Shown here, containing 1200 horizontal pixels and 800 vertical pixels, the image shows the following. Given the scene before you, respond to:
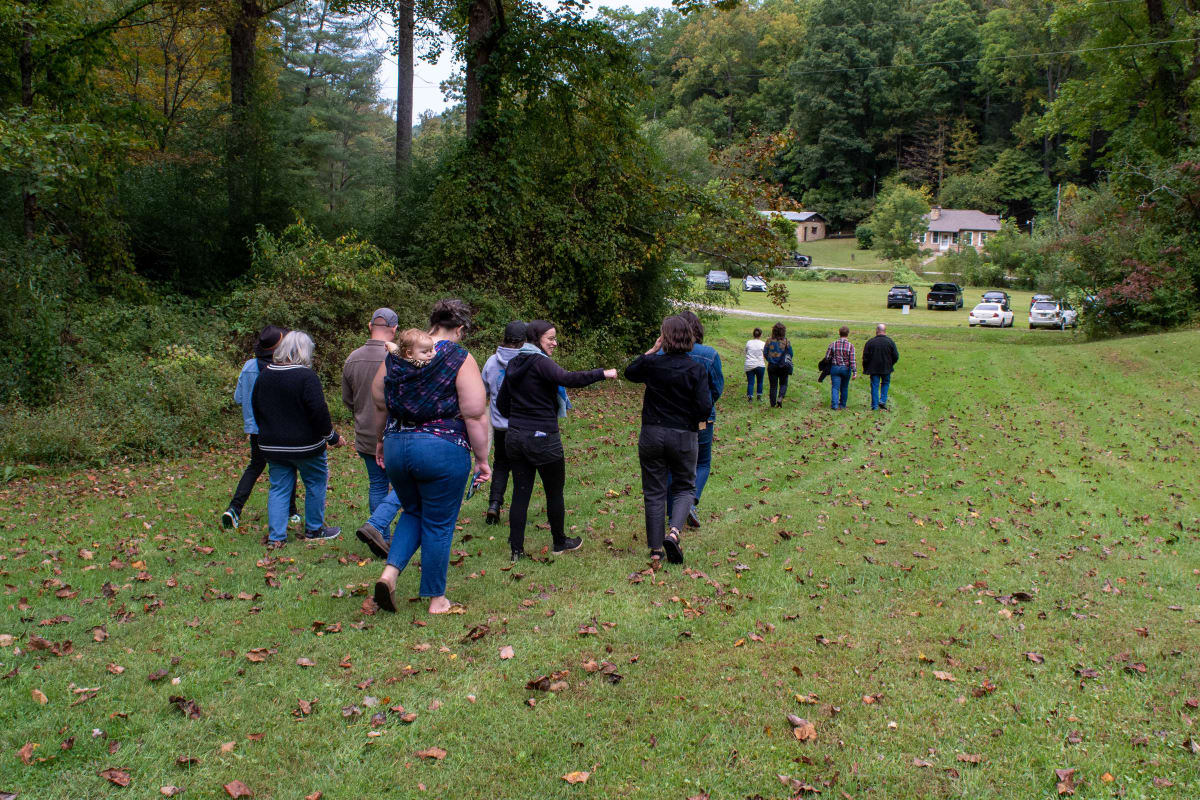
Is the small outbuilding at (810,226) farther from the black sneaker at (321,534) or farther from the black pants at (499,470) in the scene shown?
the black sneaker at (321,534)

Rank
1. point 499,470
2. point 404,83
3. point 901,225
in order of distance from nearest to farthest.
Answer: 1. point 499,470
2. point 404,83
3. point 901,225

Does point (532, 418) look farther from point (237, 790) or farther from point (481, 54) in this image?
point (481, 54)

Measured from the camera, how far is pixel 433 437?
4934mm

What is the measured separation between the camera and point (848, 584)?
628 cm

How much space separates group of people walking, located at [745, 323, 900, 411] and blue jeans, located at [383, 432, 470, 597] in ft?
38.0

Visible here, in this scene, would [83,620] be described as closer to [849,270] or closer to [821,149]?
[849,270]

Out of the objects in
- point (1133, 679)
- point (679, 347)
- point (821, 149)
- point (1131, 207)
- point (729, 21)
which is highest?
point (729, 21)

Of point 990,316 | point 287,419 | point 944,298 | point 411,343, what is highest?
point 944,298

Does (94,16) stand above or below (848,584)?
above

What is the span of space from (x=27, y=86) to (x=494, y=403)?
41.2ft

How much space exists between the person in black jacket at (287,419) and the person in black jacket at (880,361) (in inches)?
471

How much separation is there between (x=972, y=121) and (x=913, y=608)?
10462 centimetres

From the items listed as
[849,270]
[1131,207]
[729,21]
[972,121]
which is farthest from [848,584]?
[729,21]

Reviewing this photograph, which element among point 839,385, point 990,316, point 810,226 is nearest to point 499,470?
point 839,385
